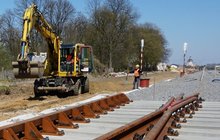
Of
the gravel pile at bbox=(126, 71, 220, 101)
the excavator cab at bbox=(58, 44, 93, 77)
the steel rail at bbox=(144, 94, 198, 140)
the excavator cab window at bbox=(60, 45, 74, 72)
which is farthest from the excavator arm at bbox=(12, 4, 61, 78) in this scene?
the steel rail at bbox=(144, 94, 198, 140)

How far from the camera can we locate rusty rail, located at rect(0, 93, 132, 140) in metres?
6.43

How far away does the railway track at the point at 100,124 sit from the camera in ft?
20.9

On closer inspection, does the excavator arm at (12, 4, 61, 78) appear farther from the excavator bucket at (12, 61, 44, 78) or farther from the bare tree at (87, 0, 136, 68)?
the bare tree at (87, 0, 136, 68)

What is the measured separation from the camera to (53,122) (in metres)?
7.67

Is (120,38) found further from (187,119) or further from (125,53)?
(187,119)

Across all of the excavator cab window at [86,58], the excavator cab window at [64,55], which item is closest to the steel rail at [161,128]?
the excavator cab window at [64,55]

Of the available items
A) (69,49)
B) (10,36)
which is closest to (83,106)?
(69,49)

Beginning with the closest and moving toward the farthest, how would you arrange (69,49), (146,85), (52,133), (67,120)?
(52,133)
(67,120)
(69,49)
(146,85)

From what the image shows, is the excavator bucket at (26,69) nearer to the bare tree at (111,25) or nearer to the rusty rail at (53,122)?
the rusty rail at (53,122)

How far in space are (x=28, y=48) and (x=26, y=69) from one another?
3.88 ft

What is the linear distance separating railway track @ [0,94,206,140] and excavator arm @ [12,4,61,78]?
382 inches

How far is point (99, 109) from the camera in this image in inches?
381

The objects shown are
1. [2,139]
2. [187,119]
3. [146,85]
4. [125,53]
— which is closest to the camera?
[2,139]

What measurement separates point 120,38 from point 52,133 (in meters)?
70.9
